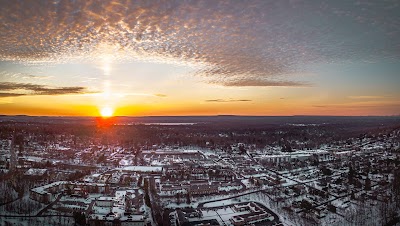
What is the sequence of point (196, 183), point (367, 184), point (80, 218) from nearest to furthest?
1. point (80, 218)
2. point (367, 184)
3. point (196, 183)

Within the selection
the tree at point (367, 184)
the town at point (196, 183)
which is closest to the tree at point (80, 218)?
the town at point (196, 183)

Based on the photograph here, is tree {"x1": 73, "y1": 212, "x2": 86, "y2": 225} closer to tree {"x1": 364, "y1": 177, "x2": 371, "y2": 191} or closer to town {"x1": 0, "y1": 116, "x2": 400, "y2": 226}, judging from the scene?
town {"x1": 0, "y1": 116, "x2": 400, "y2": 226}

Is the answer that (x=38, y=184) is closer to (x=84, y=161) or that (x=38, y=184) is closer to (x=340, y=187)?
(x=84, y=161)

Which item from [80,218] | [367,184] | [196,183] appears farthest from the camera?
[196,183]

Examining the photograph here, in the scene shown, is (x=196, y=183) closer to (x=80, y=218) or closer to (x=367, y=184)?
(x=80, y=218)

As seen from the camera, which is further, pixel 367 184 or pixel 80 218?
pixel 367 184

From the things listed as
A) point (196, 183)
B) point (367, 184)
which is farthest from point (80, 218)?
point (367, 184)

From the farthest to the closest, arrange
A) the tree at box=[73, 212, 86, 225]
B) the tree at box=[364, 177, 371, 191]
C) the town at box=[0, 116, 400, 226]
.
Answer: the tree at box=[364, 177, 371, 191], the town at box=[0, 116, 400, 226], the tree at box=[73, 212, 86, 225]

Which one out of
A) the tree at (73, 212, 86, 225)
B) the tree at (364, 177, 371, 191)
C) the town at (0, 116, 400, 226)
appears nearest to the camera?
the tree at (73, 212, 86, 225)

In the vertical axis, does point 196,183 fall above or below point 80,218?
below

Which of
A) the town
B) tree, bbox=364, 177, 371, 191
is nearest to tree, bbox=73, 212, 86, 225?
the town
